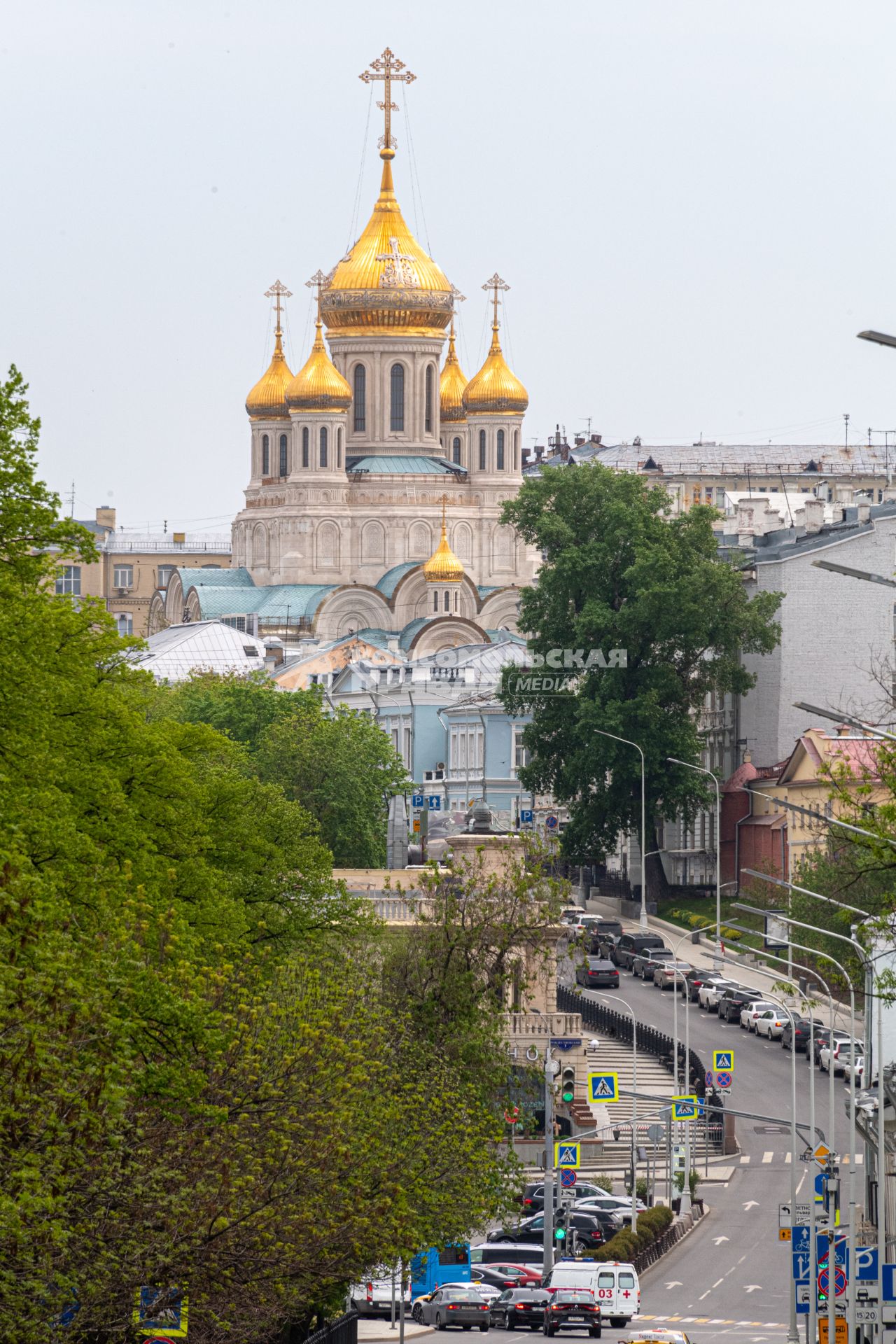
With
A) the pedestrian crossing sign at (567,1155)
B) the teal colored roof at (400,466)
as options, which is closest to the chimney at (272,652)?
the teal colored roof at (400,466)

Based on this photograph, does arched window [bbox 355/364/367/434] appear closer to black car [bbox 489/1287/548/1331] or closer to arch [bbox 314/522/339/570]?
arch [bbox 314/522/339/570]

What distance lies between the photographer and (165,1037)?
29.1 metres

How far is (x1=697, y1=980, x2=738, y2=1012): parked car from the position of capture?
8056 cm

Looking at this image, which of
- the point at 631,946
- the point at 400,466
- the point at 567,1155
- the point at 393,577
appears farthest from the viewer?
the point at 400,466

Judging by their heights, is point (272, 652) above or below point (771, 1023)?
above

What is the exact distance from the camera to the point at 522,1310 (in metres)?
48.7

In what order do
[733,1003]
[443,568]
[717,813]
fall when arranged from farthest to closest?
[443,568] < [717,813] < [733,1003]

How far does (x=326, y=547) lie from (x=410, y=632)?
8.26 meters

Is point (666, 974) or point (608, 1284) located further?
point (666, 974)

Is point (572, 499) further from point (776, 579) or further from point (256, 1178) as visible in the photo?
point (256, 1178)

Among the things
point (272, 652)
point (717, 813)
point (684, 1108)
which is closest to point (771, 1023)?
point (684, 1108)

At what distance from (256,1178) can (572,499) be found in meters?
74.3

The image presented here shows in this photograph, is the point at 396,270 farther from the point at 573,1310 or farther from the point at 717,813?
the point at 573,1310

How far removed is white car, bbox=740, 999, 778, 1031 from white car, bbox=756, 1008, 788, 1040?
15 cm
